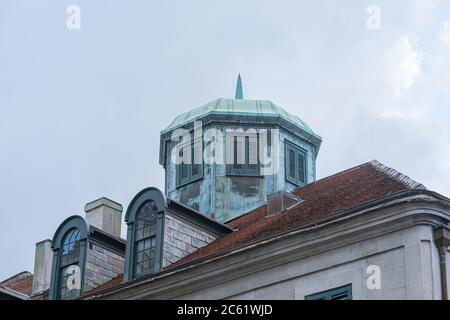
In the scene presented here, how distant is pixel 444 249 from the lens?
28.0 meters

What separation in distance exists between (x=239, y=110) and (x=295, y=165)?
2699 millimetres

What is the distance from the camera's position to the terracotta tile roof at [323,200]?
1203 inches

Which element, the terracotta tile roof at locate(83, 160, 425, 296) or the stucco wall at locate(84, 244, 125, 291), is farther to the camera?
the stucco wall at locate(84, 244, 125, 291)

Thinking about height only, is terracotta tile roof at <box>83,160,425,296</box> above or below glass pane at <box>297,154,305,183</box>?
below

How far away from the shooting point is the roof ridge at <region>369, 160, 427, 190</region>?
30203mm

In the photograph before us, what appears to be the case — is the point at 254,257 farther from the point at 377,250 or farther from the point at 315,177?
the point at 315,177

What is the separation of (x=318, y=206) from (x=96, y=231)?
25.0 ft

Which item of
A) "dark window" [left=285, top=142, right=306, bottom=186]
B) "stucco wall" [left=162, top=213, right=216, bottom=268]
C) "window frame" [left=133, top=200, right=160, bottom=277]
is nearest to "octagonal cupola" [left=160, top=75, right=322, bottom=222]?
"dark window" [left=285, top=142, right=306, bottom=186]

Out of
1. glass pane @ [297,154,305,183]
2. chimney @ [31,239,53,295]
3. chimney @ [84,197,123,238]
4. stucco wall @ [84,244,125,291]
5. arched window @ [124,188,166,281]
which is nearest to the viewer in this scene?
arched window @ [124,188,166,281]

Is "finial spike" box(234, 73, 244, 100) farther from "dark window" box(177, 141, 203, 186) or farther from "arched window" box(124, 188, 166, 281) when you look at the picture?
"arched window" box(124, 188, 166, 281)

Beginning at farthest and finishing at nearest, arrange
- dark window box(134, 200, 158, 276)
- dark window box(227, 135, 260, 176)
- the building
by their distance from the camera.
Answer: dark window box(227, 135, 260, 176)
dark window box(134, 200, 158, 276)
the building

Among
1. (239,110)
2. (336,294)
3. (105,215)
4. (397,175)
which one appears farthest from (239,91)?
(336,294)

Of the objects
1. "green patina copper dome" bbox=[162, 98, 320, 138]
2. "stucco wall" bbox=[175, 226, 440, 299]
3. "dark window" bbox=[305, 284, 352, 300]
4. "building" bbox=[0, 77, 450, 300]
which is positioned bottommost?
"dark window" bbox=[305, 284, 352, 300]
